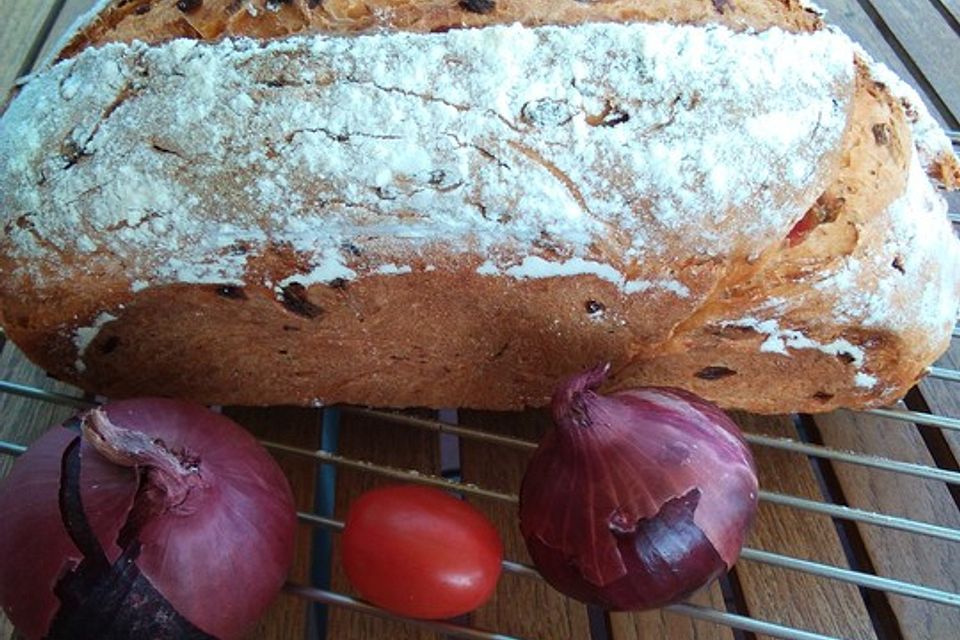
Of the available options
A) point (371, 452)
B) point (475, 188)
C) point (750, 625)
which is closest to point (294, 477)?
point (371, 452)

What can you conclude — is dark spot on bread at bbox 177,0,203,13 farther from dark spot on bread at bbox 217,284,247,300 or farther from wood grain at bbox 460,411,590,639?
wood grain at bbox 460,411,590,639

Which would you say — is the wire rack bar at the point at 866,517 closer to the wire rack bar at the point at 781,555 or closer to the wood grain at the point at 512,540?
the wire rack bar at the point at 781,555

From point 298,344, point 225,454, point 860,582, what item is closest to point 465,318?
point 298,344

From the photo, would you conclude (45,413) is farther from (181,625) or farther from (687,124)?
(687,124)

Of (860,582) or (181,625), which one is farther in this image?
(860,582)

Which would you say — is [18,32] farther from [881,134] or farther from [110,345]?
[881,134]

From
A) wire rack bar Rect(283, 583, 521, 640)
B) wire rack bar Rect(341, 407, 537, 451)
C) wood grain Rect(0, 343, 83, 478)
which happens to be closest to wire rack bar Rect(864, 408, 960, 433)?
wire rack bar Rect(341, 407, 537, 451)

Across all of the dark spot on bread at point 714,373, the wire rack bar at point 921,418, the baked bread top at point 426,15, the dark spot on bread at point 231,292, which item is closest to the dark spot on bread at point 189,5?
the baked bread top at point 426,15
